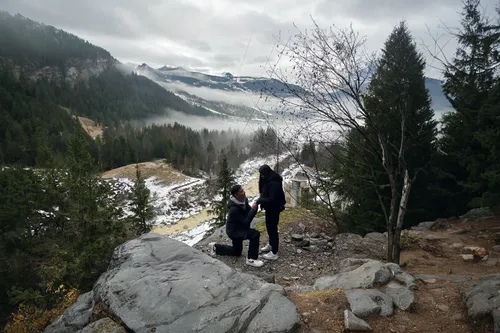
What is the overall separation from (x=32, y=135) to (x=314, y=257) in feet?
308

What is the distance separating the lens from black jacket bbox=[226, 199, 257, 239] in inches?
265

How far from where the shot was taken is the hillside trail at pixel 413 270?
12.5 ft

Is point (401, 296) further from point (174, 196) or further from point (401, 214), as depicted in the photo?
point (174, 196)

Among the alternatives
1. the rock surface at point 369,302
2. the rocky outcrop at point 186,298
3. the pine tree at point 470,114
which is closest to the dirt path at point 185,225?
the pine tree at point 470,114

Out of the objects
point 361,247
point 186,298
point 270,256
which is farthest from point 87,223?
point 186,298

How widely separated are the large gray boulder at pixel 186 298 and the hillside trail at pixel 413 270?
20.9 inches

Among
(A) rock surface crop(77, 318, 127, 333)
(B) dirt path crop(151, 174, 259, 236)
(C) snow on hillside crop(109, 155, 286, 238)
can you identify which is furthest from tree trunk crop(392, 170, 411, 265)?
(C) snow on hillside crop(109, 155, 286, 238)

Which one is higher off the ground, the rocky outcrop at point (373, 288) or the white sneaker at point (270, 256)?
the rocky outcrop at point (373, 288)

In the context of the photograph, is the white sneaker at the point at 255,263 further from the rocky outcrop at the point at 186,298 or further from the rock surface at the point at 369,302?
the rock surface at the point at 369,302

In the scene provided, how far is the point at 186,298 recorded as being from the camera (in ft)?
13.1

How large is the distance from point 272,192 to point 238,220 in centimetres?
105

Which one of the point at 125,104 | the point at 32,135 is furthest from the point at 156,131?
the point at 125,104

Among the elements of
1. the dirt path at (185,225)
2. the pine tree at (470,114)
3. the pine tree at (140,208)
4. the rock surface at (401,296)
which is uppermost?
the pine tree at (470,114)

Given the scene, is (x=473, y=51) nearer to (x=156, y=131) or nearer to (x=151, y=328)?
(x=151, y=328)
